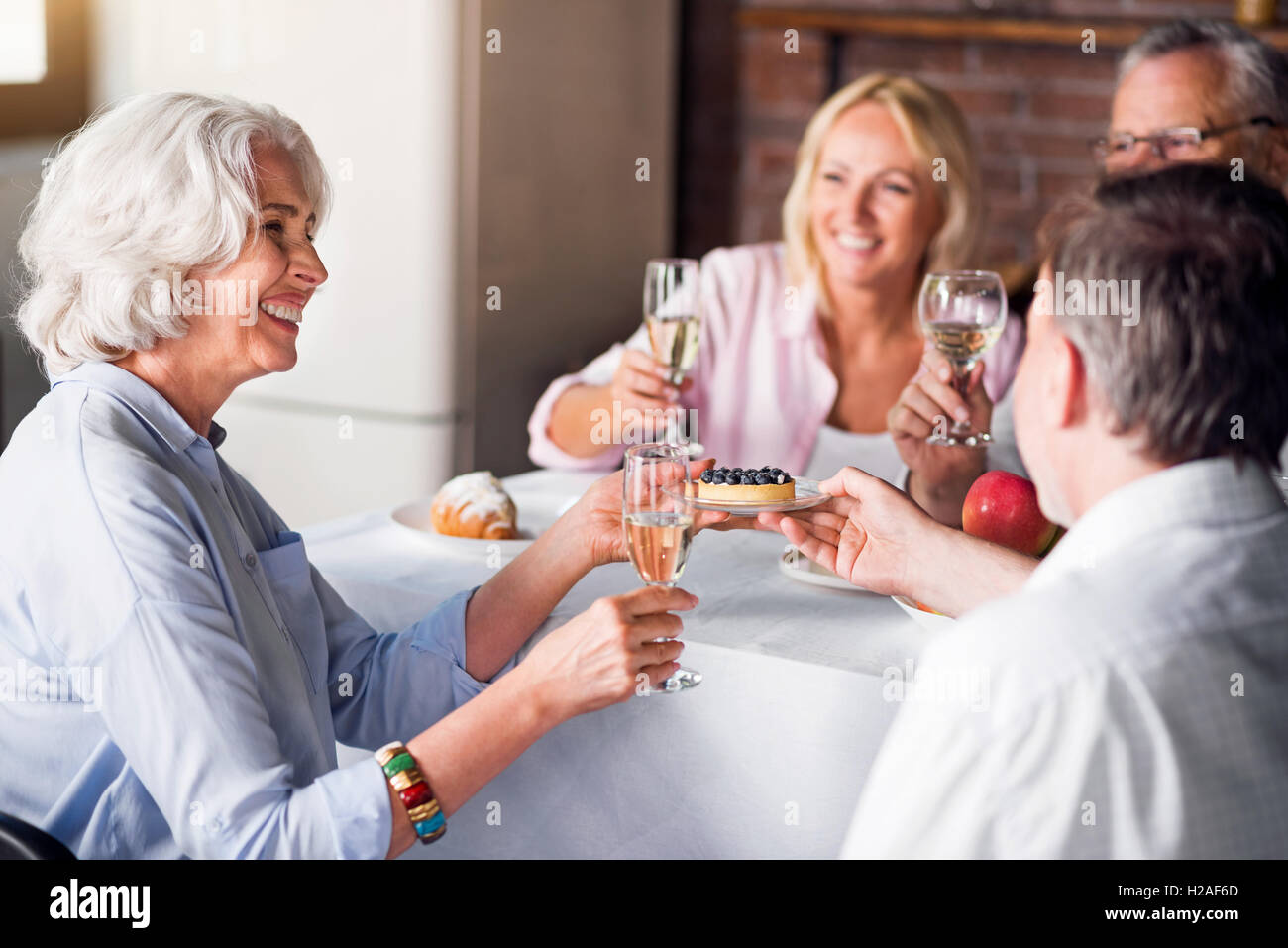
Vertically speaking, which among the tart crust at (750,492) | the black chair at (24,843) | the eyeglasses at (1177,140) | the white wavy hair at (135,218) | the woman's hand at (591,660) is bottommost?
the black chair at (24,843)

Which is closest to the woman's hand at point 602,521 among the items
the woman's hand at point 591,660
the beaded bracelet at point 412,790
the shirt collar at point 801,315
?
the woman's hand at point 591,660

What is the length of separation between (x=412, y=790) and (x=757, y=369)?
1502mm

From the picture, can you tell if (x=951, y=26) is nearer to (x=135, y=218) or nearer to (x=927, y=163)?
Result: (x=927, y=163)

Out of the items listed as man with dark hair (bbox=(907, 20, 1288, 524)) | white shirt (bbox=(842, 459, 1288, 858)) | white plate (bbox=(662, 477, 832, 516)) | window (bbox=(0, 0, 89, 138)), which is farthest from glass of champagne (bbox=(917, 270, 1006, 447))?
window (bbox=(0, 0, 89, 138))

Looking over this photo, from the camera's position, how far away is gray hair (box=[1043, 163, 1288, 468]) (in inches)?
34.4

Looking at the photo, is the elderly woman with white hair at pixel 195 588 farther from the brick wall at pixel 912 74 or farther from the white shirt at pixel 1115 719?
the brick wall at pixel 912 74

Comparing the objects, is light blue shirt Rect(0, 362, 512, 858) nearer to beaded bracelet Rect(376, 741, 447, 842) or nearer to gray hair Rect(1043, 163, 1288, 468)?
beaded bracelet Rect(376, 741, 447, 842)

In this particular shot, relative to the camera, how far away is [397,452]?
2982 mm

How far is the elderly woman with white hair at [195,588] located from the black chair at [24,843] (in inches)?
3.3

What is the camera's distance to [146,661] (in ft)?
3.47

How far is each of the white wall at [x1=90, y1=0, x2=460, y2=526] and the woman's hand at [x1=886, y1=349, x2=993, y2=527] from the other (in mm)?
1338

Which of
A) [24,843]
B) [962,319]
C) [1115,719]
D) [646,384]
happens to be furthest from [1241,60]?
[24,843]

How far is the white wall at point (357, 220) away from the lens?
2822mm

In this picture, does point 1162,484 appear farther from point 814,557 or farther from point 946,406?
point 946,406
